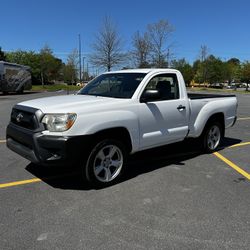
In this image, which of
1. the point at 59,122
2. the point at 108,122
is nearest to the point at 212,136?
the point at 108,122

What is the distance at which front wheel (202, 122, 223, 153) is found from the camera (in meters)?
7.04

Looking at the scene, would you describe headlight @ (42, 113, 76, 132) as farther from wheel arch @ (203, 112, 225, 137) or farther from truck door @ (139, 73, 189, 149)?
wheel arch @ (203, 112, 225, 137)

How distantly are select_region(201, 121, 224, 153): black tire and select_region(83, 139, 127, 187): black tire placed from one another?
254cm

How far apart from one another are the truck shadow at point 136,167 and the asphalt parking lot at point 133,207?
2cm

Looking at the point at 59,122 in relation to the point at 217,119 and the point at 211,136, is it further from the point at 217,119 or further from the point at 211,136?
the point at 217,119

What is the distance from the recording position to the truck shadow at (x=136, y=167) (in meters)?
5.14

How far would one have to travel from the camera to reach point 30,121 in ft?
15.4

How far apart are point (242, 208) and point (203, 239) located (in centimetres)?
106

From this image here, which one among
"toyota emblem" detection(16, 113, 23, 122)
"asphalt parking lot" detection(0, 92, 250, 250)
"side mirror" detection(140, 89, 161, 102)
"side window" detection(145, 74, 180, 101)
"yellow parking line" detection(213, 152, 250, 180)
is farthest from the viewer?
Answer: "side window" detection(145, 74, 180, 101)

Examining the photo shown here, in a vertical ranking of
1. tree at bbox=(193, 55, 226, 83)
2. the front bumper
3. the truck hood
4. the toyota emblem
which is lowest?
the front bumper

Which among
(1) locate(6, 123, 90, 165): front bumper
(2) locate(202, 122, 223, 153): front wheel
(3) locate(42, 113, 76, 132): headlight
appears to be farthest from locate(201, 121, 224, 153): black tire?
(3) locate(42, 113, 76, 132): headlight

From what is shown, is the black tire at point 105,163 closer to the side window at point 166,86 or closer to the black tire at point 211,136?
the side window at point 166,86

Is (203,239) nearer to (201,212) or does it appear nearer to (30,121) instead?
(201,212)

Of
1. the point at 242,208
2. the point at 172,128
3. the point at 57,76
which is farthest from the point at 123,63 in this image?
the point at 57,76
